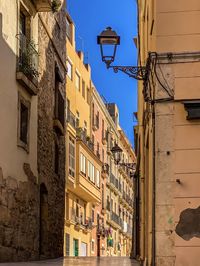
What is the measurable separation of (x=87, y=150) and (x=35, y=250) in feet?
76.6

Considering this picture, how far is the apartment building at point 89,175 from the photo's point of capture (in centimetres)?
3975

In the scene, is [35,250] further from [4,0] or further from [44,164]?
[4,0]

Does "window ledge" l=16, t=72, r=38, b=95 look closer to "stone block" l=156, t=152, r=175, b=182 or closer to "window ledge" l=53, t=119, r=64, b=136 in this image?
"window ledge" l=53, t=119, r=64, b=136

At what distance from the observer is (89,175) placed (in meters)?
43.1

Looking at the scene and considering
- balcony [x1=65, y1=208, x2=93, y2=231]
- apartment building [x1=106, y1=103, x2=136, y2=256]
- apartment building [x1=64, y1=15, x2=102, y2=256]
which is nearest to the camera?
apartment building [x1=64, y1=15, x2=102, y2=256]

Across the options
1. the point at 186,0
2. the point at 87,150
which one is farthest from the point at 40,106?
the point at 87,150

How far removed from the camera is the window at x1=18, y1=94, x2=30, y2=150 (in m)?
18.0

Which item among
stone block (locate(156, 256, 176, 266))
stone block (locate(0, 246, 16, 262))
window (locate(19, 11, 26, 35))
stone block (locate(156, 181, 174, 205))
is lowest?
stone block (locate(0, 246, 16, 262))

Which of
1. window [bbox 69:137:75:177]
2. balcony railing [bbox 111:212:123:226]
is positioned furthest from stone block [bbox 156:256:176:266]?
balcony railing [bbox 111:212:123:226]

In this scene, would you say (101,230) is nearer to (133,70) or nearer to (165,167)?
(133,70)

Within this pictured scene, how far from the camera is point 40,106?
20.5m

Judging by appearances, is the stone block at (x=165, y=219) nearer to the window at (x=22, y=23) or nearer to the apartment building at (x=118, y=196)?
the window at (x=22, y=23)

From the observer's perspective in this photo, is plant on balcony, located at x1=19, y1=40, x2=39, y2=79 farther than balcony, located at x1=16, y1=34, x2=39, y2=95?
Yes

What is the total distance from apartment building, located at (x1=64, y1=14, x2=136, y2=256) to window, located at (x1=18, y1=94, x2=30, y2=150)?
18.0 m
